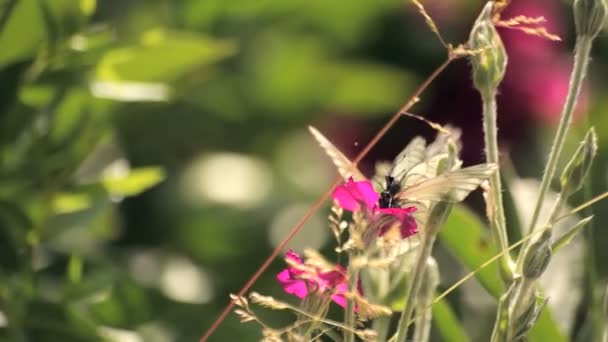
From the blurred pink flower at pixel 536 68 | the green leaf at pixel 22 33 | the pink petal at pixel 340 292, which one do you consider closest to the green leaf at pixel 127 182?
the green leaf at pixel 22 33

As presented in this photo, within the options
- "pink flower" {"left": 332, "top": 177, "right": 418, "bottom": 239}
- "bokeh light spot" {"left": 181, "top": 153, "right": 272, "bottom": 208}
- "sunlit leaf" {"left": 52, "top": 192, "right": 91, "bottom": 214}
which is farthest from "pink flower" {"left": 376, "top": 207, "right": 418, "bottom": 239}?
"bokeh light spot" {"left": 181, "top": 153, "right": 272, "bottom": 208}

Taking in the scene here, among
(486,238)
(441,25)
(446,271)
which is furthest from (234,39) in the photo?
(486,238)

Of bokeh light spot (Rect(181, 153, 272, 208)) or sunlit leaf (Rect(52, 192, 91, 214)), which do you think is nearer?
sunlit leaf (Rect(52, 192, 91, 214))

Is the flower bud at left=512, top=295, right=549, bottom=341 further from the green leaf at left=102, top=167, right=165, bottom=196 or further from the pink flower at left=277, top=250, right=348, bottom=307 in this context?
the green leaf at left=102, top=167, right=165, bottom=196

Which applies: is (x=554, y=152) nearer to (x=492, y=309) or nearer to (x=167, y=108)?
(x=492, y=309)

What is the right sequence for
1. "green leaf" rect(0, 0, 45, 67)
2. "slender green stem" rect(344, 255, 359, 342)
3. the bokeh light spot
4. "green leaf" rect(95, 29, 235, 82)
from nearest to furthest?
"slender green stem" rect(344, 255, 359, 342) < "green leaf" rect(0, 0, 45, 67) < "green leaf" rect(95, 29, 235, 82) < the bokeh light spot
